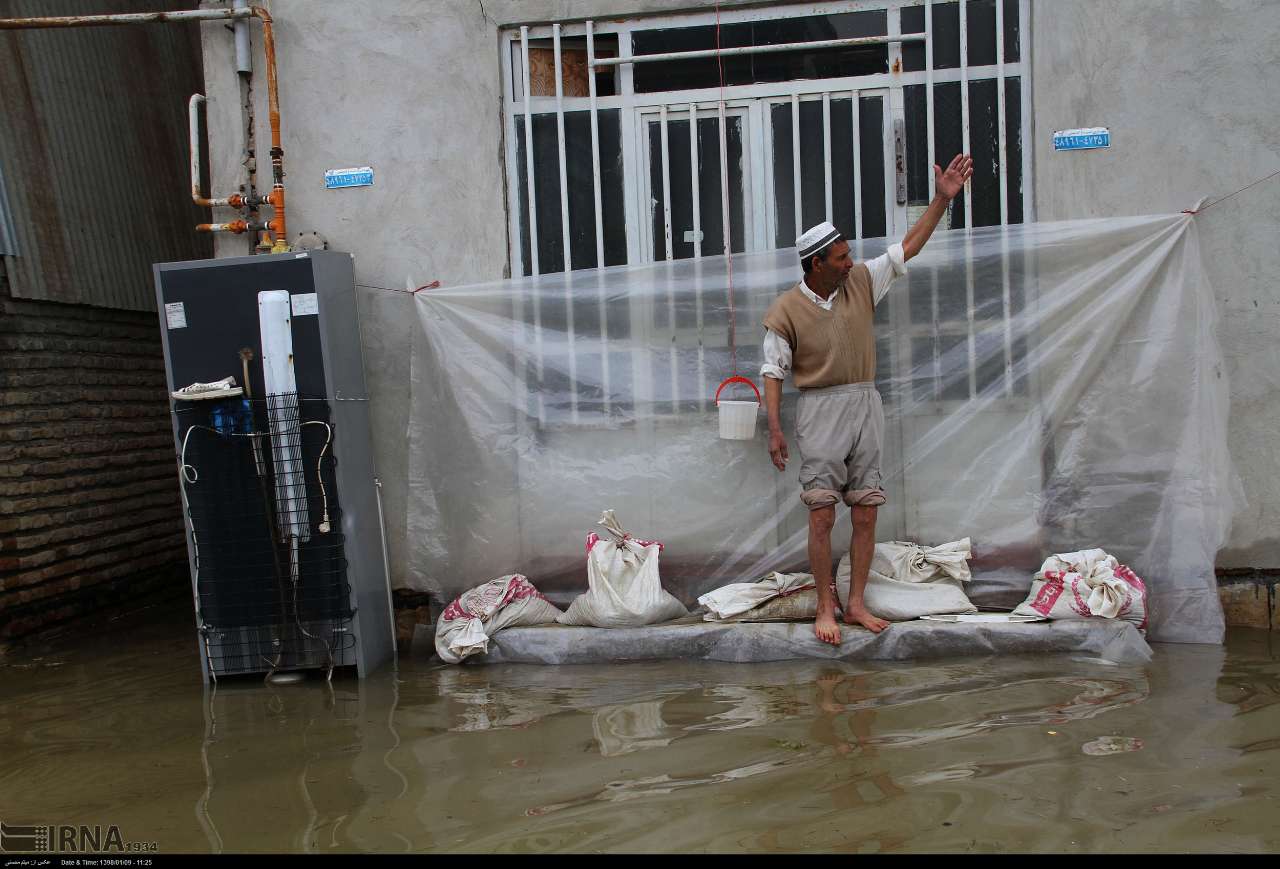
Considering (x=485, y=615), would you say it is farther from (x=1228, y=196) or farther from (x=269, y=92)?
(x=1228, y=196)

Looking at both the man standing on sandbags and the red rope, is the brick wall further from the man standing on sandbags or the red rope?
the red rope

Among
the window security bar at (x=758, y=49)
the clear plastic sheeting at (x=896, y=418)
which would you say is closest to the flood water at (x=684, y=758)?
the clear plastic sheeting at (x=896, y=418)

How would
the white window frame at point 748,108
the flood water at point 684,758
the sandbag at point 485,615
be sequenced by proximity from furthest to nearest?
the white window frame at point 748,108 < the sandbag at point 485,615 < the flood water at point 684,758

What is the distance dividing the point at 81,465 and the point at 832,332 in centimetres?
460

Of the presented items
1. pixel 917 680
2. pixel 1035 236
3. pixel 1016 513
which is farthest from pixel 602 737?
pixel 1035 236

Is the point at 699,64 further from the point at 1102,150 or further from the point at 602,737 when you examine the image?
the point at 602,737

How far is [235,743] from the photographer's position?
12.4ft

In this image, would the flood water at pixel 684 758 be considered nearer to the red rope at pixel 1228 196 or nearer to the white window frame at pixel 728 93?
the red rope at pixel 1228 196

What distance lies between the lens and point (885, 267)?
4445 millimetres

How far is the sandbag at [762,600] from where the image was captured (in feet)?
14.8

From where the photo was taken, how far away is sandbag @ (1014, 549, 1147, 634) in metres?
4.16

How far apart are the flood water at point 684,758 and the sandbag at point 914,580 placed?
0.33 metres

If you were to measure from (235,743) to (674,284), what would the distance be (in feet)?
8.56

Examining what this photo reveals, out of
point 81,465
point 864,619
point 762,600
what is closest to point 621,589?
point 762,600
